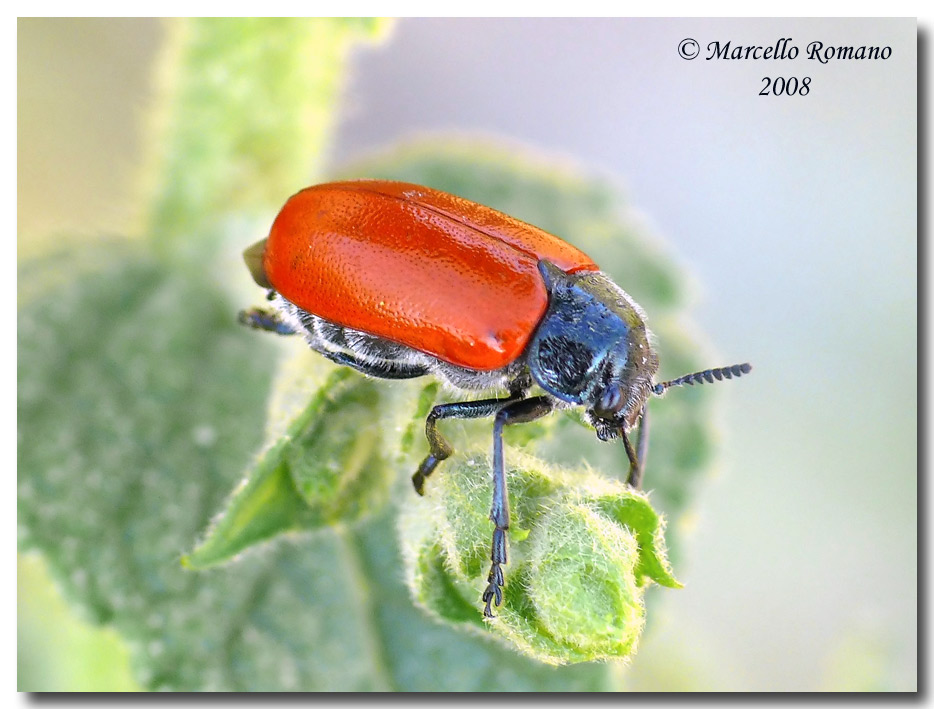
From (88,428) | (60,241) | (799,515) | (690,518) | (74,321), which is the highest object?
(60,241)

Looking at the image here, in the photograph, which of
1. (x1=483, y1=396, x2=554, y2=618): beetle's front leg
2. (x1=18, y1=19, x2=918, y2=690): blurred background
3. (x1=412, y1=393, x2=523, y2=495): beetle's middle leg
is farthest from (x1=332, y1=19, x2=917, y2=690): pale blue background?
(x1=483, y1=396, x2=554, y2=618): beetle's front leg

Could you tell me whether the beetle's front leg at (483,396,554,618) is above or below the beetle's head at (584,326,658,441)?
below

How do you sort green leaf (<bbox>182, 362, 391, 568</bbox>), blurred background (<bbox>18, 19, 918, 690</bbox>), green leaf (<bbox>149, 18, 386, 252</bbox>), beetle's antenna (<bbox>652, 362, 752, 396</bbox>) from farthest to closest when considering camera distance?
blurred background (<bbox>18, 19, 918, 690</bbox>)
green leaf (<bbox>149, 18, 386, 252</bbox>)
beetle's antenna (<bbox>652, 362, 752, 396</bbox>)
green leaf (<bbox>182, 362, 391, 568</bbox>)

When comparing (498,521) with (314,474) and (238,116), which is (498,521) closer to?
(314,474)

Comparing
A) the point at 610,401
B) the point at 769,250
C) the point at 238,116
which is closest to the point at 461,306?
the point at 610,401

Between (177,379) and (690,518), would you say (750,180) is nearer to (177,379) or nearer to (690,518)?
(690,518)

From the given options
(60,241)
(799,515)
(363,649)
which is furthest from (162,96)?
(799,515)

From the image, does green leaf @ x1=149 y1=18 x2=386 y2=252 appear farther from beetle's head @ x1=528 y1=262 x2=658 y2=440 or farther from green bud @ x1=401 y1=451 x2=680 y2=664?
green bud @ x1=401 y1=451 x2=680 y2=664

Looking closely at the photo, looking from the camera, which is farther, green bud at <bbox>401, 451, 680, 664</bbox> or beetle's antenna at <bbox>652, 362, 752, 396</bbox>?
beetle's antenna at <bbox>652, 362, 752, 396</bbox>
